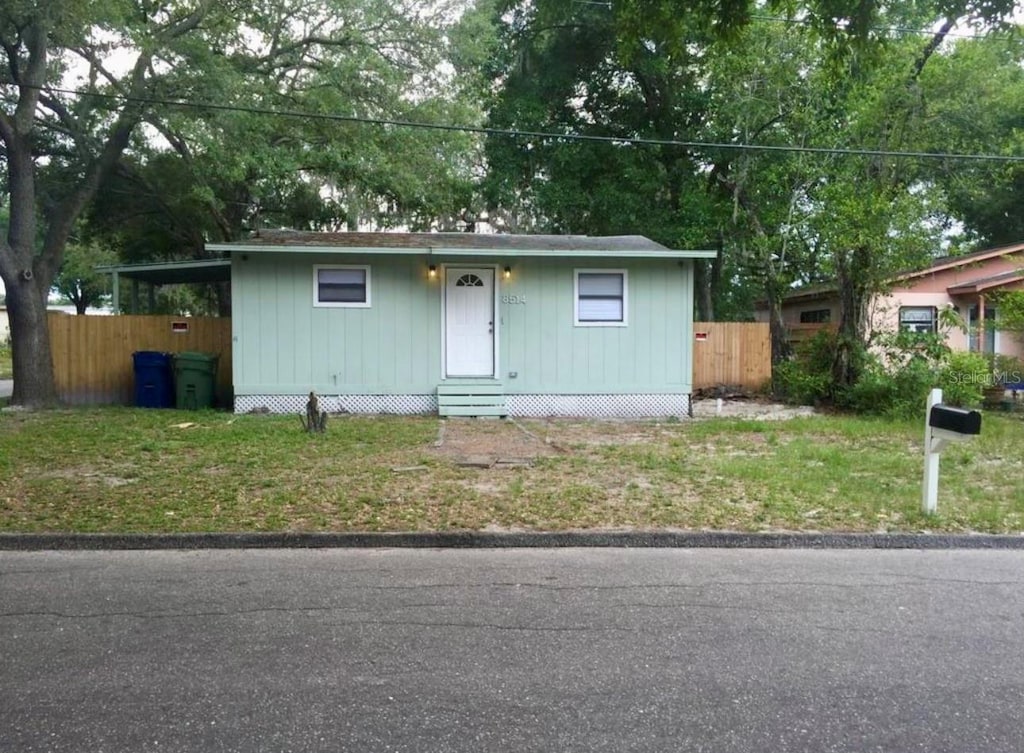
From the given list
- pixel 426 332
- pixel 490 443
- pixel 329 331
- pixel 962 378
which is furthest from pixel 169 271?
pixel 962 378

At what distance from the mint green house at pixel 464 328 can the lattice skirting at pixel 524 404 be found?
0.06 feet

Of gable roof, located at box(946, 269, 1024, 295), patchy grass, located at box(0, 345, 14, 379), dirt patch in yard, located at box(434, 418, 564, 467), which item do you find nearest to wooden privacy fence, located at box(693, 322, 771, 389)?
gable roof, located at box(946, 269, 1024, 295)

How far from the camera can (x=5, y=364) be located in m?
29.8

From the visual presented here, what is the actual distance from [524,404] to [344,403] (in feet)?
10.0

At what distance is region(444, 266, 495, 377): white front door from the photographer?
42.7 ft

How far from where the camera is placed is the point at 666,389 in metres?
13.3

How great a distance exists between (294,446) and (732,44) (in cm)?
643

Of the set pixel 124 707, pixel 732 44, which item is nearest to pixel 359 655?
pixel 124 707

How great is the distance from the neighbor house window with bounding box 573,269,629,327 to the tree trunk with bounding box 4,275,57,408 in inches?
358

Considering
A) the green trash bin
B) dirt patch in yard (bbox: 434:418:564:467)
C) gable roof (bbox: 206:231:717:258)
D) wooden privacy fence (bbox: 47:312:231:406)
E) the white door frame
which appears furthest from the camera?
wooden privacy fence (bbox: 47:312:231:406)

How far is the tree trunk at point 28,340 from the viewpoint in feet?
41.3

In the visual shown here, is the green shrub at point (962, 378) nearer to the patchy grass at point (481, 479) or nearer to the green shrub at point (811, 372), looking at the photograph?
the patchy grass at point (481, 479)

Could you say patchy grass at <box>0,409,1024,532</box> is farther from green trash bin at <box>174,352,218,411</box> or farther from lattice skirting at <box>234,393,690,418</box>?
green trash bin at <box>174,352,218,411</box>

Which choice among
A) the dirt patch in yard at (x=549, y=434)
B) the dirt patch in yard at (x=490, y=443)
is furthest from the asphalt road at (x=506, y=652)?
the dirt patch in yard at (x=549, y=434)
